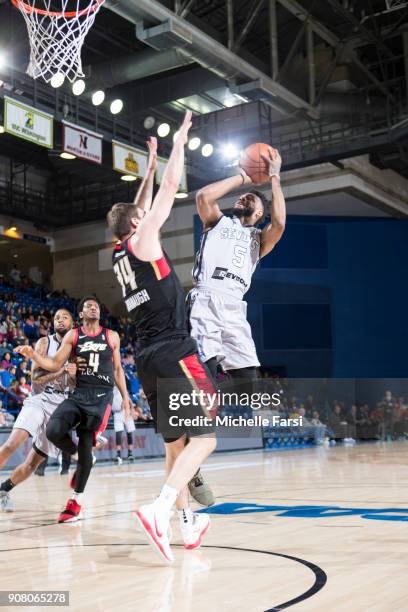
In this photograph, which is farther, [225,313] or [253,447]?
[253,447]

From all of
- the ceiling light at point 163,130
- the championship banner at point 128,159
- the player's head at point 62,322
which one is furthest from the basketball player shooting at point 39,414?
the ceiling light at point 163,130

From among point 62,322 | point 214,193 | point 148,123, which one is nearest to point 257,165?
point 214,193

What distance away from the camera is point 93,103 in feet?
53.8

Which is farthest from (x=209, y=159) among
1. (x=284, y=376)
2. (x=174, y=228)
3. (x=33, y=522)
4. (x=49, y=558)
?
(x=49, y=558)

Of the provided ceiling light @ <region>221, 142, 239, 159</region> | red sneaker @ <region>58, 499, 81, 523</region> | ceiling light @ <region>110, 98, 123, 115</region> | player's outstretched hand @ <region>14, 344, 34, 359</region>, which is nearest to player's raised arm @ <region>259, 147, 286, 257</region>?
player's outstretched hand @ <region>14, 344, 34, 359</region>

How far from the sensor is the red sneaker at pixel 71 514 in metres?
5.75

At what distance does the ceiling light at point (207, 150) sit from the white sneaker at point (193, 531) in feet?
53.6

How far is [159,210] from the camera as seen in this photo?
12.7 ft

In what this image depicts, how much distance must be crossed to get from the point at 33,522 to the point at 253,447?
532 inches

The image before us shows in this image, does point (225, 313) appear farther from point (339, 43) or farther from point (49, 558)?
point (339, 43)

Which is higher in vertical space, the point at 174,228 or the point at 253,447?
the point at 174,228

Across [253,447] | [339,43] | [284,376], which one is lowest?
[253,447]

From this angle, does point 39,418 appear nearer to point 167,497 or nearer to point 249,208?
point 249,208

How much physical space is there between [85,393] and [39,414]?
2.49 feet
